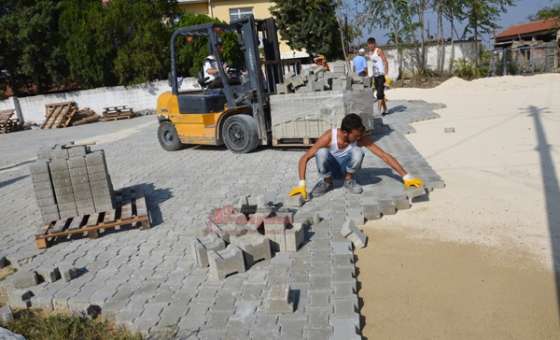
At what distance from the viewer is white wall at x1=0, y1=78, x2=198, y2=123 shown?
874 inches

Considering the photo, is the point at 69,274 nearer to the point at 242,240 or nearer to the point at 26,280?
the point at 26,280

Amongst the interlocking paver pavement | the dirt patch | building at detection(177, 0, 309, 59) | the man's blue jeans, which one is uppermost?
building at detection(177, 0, 309, 59)

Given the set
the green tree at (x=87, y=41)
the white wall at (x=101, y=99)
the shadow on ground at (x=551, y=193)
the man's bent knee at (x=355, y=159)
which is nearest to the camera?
the shadow on ground at (x=551, y=193)

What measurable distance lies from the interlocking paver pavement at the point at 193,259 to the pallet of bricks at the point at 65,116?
43.2 feet

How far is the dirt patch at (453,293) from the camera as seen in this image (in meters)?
3.04

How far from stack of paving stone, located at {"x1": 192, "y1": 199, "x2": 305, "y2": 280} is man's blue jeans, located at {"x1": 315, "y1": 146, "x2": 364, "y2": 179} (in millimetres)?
1429

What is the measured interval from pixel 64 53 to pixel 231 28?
17.4 meters

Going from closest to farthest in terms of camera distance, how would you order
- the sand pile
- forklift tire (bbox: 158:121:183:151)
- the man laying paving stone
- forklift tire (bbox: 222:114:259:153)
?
the sand pile
the man laying paving stone
forklift tire (bbox: 222:114:259:153)
forklift tire (bbox: 158:121:183:151)

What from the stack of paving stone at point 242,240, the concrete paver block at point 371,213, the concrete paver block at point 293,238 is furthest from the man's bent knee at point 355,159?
the concrete paver block at point 293,238

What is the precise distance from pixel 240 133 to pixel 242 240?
16.4ft

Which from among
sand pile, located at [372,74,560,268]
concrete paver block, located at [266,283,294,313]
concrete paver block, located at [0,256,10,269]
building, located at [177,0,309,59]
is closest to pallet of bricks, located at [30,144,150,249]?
concrete paver block, located at [0,256,10,269]

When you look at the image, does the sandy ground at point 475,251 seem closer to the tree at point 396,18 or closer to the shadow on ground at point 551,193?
the shadow on ground at point 551,193

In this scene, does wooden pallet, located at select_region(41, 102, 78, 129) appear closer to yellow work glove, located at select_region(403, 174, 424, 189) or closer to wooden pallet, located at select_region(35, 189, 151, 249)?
wooden pallet, located at select_region(35, 189, 151, 249)

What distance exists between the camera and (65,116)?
21219 millimetres
